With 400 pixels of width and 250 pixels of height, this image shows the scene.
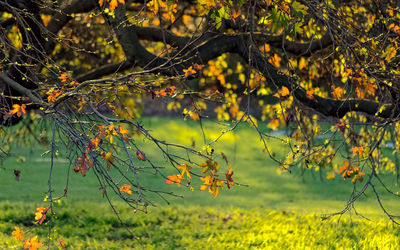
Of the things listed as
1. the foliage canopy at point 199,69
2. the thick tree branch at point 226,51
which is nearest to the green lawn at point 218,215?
the thick tree branch at point 226,51

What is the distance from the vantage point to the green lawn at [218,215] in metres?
9.12

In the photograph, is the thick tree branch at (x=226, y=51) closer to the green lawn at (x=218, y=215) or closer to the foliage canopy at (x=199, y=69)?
the foliage canopy at (x=199, y=69)

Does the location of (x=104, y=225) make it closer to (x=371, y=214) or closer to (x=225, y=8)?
(x=371, y=214)

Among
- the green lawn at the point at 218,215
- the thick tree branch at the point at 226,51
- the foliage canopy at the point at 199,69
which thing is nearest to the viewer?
the foliage canopy at the point at 199,69

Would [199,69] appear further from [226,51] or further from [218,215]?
[218,215]

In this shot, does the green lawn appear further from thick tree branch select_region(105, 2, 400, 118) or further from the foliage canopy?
the foliage canopy

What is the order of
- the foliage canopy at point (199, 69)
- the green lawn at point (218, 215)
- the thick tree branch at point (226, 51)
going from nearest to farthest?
1. the foliage canopy at point (199, 69)
2. the thick tree branch at point (226, 51)
3. the green lawn at point (218, 215)

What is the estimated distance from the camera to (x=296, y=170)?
16.8 m

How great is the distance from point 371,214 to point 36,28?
736cm

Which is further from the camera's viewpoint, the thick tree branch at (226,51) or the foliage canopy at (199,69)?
the thick tree branch at (226,51)

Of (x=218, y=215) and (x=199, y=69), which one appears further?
(x=218, y=215)

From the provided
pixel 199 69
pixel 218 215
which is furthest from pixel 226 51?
pixel 218 215

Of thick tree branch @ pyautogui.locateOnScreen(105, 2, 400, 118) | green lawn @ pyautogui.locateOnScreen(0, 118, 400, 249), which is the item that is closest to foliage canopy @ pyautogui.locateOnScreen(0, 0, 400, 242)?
thick tree branch @ pyautogui.locateOnScreen(105, 2, 400, 118)

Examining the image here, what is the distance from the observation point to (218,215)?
11.2m
